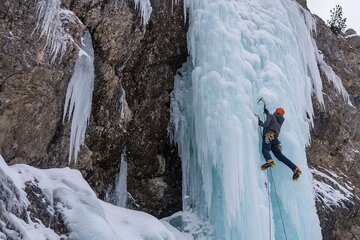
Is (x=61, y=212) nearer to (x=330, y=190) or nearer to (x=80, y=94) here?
(x=80, y=94)

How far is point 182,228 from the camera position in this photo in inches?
302

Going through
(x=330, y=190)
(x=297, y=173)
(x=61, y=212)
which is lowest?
(x=330, y=190)

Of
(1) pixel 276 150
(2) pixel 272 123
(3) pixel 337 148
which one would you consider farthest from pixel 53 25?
(3) pixel 337 148

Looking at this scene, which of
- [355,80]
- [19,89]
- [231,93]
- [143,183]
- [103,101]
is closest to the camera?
[19,89]

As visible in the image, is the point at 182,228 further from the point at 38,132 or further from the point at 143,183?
the point at 38,132

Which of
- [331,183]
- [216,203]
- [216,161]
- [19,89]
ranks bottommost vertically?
[331,183]

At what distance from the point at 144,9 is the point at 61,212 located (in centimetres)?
442

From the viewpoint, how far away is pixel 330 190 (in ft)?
33.3

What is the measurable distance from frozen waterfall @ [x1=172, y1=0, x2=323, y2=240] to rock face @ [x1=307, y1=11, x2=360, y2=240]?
156 cm

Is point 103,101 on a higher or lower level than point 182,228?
higher

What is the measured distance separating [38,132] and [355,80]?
10.1 meters

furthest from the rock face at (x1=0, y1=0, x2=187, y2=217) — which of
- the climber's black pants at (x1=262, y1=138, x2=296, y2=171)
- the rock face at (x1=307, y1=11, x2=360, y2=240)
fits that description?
the rock face at (x1=307, y1=11, x2=360, y2=240)

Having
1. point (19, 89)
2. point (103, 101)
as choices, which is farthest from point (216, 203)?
point (19, 89)

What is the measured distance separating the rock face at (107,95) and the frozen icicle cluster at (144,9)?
4.3 inches
